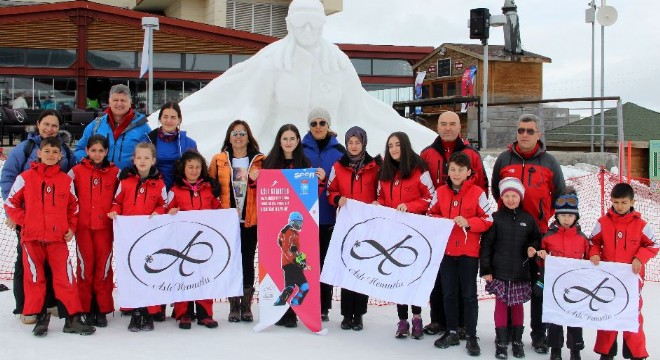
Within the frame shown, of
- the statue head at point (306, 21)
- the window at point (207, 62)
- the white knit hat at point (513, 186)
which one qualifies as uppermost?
the window at point (207, 62)

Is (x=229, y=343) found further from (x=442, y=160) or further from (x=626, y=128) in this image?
(x=626, y=128)

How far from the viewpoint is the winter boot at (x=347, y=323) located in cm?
489

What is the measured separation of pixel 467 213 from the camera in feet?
14.4

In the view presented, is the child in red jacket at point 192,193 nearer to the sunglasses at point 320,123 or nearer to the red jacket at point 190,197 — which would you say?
the red jacket at point 190,197

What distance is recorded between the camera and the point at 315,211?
481cm

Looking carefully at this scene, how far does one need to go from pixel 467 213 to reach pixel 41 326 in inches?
113

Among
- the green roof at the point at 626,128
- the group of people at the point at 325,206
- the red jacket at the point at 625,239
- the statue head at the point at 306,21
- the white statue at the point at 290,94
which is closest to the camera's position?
the red jacket at the point at 625,239

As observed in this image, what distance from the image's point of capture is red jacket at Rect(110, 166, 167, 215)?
466 centimetres

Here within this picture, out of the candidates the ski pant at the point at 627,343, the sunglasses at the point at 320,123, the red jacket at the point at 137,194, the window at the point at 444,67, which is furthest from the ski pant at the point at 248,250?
the window at the point at 444,67

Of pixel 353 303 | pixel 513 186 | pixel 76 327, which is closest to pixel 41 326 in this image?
pixel 76 327

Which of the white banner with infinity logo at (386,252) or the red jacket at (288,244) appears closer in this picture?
the white banner with infinity logo at (386,252)

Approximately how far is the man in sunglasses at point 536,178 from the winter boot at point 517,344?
17cm

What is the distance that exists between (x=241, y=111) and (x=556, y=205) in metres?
6.11

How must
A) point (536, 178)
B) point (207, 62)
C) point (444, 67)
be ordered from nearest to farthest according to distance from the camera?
point (536, 178), point (444, 67), point (207, 62)
